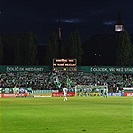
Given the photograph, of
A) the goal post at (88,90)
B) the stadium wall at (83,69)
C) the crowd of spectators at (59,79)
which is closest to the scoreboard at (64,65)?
the crowd of spectators at (59,79)

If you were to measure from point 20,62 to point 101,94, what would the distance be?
128 feet

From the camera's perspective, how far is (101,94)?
311ft

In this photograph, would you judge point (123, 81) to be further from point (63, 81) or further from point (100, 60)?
point (100, 60)

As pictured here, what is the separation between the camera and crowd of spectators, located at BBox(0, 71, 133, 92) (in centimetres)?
10256

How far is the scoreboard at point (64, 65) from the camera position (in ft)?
319

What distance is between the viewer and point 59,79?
10588 cm

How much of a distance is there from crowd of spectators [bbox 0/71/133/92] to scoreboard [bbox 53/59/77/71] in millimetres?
4234

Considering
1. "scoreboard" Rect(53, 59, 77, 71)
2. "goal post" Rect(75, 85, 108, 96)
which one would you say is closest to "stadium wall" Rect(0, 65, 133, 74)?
"scoreboard" Rect(53, 59, 77, 71)

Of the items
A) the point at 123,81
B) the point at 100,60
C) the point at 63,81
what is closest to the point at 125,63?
the point at 123,81

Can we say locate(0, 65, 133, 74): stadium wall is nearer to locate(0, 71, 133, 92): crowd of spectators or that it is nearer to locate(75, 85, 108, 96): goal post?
locate(0, 71, 133, 92): crowd of spectators

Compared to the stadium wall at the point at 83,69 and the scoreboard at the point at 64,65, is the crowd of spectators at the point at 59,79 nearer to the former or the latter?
the stadium wall at the point at 83,69

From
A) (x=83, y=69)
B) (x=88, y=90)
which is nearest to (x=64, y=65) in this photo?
(x=88, y=90)

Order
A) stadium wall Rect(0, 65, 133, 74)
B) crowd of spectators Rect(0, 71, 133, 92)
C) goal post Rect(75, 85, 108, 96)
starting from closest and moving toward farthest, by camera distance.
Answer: goal post Rect(75, 85, 108, 96) < crowd of spectators Rect(0, 71, 133, 92) < stadium wall Rect(0, 65, 133, 74)

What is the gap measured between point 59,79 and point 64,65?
31.1 feet
